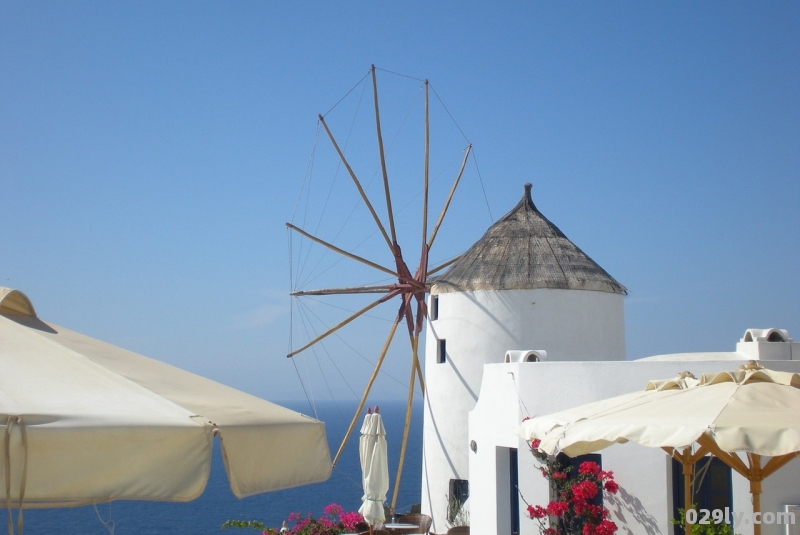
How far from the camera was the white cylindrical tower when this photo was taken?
56.6ft

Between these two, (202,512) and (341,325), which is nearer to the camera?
(341,325)

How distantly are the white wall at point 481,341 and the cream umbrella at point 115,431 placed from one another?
526 inches

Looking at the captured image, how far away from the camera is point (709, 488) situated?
32.1 ft

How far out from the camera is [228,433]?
356 centimetres

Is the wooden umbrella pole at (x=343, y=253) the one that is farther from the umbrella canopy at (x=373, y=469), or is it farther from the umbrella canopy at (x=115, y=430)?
the umbrella canopy at (x=115, y=430)

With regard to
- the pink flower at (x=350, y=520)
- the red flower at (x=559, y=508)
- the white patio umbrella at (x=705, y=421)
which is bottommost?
the pink flower at (x=350, y=520)

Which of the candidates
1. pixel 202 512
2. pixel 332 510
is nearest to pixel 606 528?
pixel 332 510

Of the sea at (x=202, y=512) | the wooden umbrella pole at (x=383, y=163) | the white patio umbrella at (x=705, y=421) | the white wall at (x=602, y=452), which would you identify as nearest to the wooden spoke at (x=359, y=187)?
the wooden umbrella pole at (x=383, y=163)

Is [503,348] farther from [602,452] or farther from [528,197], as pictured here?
Answer: [602,452]

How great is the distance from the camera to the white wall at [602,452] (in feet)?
32.2

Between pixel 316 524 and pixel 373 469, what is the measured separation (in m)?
1.32

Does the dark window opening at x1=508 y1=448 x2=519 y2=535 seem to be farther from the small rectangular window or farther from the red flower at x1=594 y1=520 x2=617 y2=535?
the small rectangular window

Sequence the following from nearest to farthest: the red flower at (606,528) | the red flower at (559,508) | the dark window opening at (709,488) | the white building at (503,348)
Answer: the dark window opening at (709,488), the red flower at (606,528), the red flower at (559,508), the white building at (503,348)

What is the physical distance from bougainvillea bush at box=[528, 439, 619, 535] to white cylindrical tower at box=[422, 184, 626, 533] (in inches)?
251
